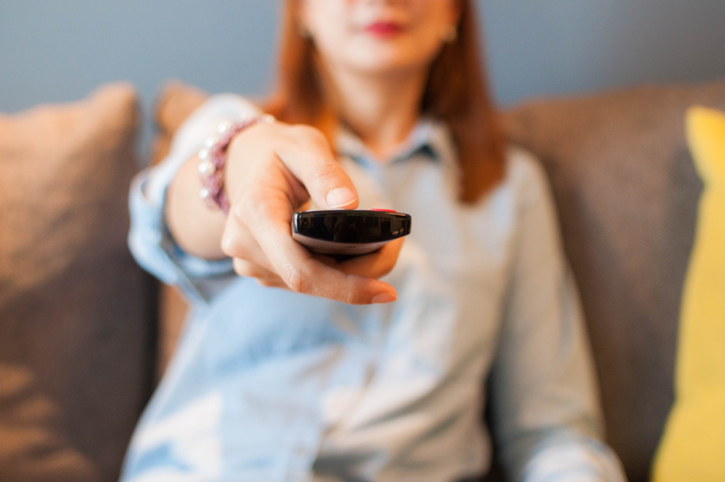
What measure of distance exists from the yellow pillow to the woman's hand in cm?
51

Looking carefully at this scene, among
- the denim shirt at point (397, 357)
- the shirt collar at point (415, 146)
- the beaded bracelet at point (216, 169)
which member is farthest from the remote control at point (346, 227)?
the shirt collar at point (415, 146)

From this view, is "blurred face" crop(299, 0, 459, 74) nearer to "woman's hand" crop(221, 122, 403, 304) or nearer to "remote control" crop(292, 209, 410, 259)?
"woman's hand" crop(221, 122, 403, 304)

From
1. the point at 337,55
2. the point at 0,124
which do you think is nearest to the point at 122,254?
the point at 0,124

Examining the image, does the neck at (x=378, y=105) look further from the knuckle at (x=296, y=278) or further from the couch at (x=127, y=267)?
the knuckle at (x=296, y=278)

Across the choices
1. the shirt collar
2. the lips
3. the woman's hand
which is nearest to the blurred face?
the lips

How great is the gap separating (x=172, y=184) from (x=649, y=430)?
788mm

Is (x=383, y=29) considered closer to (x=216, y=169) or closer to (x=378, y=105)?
(x=378, y=105)

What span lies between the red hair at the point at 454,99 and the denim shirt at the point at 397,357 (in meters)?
0.03

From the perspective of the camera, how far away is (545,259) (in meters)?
0.87

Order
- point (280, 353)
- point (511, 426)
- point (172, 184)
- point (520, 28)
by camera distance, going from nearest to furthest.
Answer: point (172, 184)
point (280, 353)
point (511, 426)
point (520, 28)

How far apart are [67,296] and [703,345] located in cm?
89

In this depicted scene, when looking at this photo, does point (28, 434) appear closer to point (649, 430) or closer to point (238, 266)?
point (238, 266)

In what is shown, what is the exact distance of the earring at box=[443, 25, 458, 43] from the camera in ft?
3.03

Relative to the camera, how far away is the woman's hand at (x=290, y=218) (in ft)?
1.23
